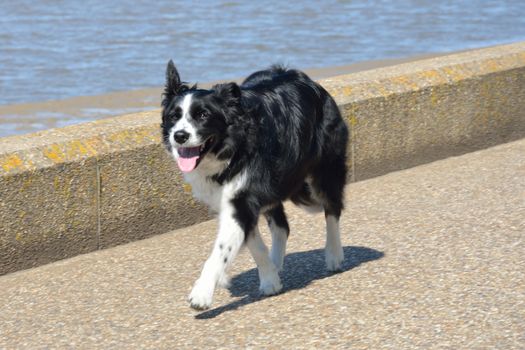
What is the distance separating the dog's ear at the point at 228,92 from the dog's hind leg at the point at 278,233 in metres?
0.90

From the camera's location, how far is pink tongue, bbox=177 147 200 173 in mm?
5555

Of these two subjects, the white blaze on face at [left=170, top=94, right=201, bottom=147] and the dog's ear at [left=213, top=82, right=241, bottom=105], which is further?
the dog's ear at [left=213, top=82, right=241, bottom=105]

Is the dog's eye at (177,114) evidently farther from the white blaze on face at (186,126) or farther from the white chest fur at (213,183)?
the white chest fur at (213,183)

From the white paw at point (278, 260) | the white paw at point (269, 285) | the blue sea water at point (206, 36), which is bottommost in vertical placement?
the blue sea water at point (206, 36)

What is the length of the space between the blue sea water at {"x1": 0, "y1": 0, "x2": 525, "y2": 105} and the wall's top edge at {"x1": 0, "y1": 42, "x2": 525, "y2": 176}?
265 inches

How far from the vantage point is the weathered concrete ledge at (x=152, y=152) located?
21.4 ft

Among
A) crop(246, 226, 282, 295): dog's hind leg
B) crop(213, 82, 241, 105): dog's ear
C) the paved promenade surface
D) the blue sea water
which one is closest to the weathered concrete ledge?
the paved promenade surface

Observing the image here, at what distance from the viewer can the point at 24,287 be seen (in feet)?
20.4

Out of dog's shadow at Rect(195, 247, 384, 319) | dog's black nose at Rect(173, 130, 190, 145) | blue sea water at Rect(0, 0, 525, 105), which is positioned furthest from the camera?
blue sea water at Rect(0, 0, 525, 105)

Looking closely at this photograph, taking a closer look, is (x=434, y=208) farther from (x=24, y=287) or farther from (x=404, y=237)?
(x=24, y=287)

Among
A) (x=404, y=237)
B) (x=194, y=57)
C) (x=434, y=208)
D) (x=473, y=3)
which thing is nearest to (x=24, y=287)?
(x=404, y=237)

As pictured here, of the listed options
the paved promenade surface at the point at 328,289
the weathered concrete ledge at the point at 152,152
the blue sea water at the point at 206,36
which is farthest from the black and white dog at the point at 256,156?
the blue sea water at the point at 206,36

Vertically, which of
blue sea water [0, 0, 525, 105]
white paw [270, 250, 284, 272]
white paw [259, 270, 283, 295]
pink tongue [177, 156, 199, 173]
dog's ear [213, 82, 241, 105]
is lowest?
blue sea water [0, 0, 525, 105]

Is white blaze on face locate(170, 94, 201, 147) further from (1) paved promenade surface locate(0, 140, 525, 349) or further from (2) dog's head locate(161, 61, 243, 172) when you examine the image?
(1) paved promenade surface locate(0, 140, 525, 349)
